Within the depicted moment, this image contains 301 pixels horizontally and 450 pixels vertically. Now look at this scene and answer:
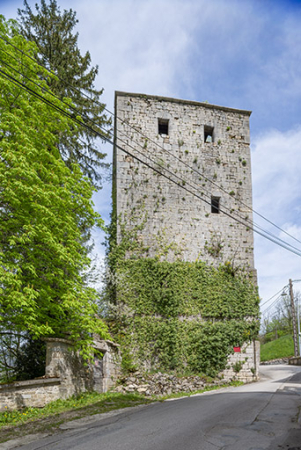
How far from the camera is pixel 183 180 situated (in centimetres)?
1777

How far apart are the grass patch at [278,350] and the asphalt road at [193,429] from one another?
28260 mm

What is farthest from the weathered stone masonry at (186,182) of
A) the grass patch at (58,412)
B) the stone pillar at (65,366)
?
the grass patch at (58,412)

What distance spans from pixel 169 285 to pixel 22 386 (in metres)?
8.17

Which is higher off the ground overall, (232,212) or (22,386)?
(232,212)

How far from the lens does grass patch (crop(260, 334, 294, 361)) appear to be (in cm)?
3472

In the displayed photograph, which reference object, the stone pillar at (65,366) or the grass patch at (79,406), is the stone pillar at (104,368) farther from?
the stone pillar at (65,366)

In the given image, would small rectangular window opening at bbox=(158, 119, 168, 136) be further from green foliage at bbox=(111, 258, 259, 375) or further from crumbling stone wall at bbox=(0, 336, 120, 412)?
crumbling stone wall at bbox=(0, 336, 120, 412)

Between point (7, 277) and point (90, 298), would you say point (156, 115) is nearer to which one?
point (90, 298)

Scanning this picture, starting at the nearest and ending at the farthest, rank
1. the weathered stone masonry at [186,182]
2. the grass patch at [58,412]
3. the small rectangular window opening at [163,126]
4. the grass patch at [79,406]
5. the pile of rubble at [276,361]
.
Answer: the grass patch at [58,412] → the grass patch at [79,406] → the weathered stone masonry at [186,182] → the small rectangular window opening at [163,126] → the pile of rubble at [276,361]

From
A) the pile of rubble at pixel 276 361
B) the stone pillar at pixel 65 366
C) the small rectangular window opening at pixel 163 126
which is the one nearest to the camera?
the stone pillar at pixel 65 366

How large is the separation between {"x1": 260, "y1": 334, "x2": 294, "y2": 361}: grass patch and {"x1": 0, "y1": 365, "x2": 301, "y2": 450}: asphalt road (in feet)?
92.7

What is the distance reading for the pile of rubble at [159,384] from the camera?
13.2m

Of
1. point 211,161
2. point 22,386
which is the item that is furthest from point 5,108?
point 211,161

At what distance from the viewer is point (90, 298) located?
10.9m
